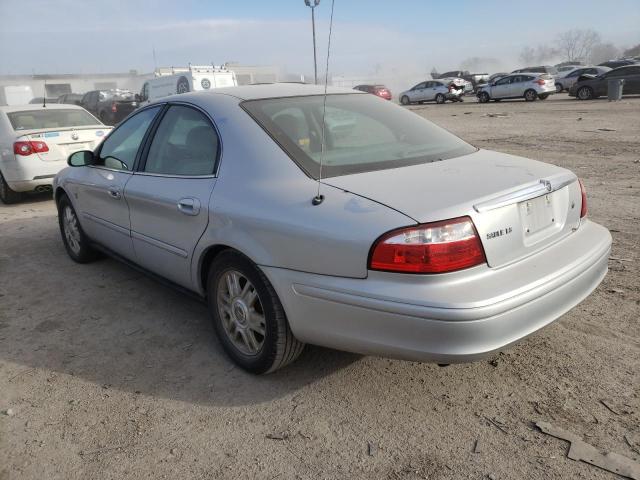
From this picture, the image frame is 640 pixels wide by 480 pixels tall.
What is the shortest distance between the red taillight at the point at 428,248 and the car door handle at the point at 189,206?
4.12 feet

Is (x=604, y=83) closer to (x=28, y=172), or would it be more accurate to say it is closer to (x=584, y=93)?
(x=584, y=93)

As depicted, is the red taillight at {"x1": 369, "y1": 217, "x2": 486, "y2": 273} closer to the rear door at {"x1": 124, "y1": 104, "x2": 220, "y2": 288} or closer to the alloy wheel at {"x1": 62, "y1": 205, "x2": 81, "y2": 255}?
the rear door at {"x1": 124, "y1": 104, "x2": 220, "y2": 288}

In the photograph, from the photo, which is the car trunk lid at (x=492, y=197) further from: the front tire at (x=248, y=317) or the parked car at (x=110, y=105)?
the parked car at (x=110, y=105)

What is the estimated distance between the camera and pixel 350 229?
227cm

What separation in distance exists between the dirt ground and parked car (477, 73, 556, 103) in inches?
973

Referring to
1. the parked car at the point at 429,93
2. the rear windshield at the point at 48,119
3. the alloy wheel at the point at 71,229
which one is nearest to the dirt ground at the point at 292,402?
the alloy wheel at the point at 71,229

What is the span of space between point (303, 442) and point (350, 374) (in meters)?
0.60

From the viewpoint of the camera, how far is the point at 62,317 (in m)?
3.93

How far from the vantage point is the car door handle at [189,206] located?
9.92ft

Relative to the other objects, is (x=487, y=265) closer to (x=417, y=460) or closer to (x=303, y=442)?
(x=417, y=460)

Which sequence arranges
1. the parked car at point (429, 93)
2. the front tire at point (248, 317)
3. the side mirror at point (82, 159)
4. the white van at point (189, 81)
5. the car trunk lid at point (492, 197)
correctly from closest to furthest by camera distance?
the car trunk lid at point (492, 197)
the front tire at point (248, 317)
the side mirror at point (82, 159)
the white van at point (189, 81)
the parked car at point (429, 93)

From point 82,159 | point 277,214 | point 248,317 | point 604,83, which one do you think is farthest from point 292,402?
point 604,83

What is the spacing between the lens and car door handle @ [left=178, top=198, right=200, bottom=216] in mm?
3023

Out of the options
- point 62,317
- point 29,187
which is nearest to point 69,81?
point 29,187
